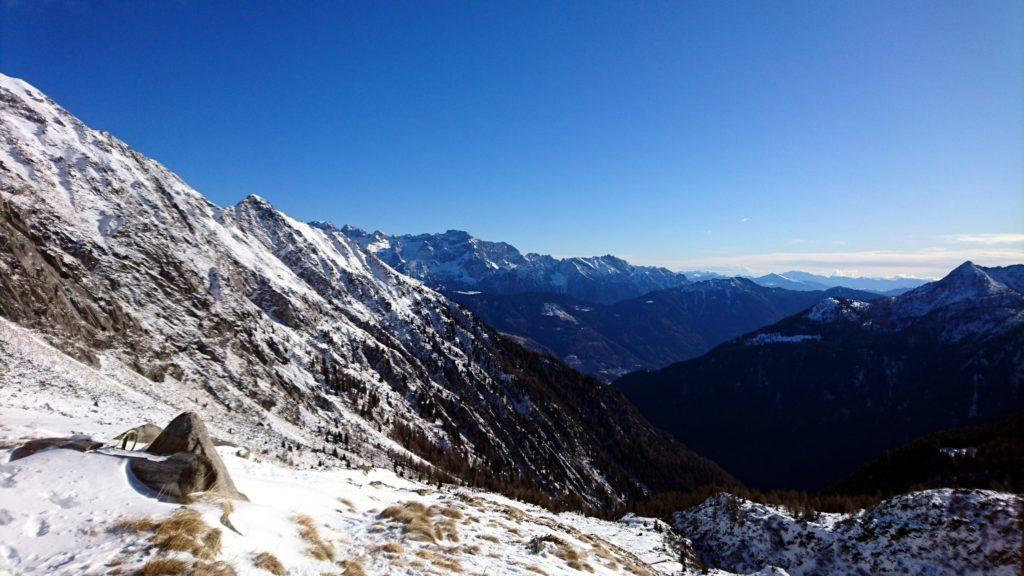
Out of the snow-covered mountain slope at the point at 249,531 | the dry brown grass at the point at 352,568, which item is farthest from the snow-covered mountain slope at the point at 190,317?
the dry brown grass at the point at 352,568

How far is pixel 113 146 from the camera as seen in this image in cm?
11844

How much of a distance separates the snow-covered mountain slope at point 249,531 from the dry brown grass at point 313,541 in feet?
0.19

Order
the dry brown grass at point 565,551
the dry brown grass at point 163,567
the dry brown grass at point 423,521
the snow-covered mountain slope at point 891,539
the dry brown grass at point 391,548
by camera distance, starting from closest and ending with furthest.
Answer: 1. the dry brown grass at point 163,567
2. the dry brown grass at point 391,548
3. the dry brown grass at point 423,521
4. the dry brown grass at point 565,551
5. the snow-covered mountain slope at point 891,539

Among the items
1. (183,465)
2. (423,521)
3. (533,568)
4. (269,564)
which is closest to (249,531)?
(269,564)

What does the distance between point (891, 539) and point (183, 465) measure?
46573 mm

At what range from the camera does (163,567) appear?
11727mm

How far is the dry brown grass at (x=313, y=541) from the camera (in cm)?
1592

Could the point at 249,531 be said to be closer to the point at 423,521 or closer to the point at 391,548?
the point at 391,548

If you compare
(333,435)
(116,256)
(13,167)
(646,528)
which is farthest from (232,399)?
(646,528)

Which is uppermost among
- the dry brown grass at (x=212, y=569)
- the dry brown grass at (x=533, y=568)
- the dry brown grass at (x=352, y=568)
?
the dry brown grass at (x=212, y=569)

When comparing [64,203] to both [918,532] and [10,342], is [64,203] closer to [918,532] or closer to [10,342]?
[10,342]

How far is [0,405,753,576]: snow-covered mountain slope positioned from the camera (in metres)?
12.1

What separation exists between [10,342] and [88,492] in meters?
58.7

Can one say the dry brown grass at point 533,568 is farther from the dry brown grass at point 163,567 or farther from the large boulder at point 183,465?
the dry brown grass at point 163,567
